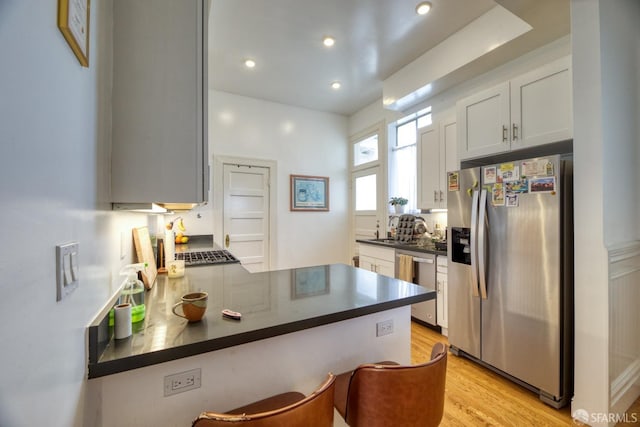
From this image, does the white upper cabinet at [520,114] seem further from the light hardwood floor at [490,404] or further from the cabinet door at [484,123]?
the light hardwood floor at [490,404]

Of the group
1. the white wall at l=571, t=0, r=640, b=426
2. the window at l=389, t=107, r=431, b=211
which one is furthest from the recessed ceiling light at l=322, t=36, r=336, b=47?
the white wall at l=571, t=0, r=640, b=426

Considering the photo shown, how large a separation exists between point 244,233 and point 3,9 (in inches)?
158

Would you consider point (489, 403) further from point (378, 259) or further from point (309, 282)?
point (378, 259)

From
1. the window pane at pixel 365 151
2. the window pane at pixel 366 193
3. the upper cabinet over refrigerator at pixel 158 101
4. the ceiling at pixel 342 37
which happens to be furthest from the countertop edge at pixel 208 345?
the window pane at pixel 365 151

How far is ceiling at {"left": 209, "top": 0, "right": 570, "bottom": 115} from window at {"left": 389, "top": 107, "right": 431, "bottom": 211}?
59 centimetres

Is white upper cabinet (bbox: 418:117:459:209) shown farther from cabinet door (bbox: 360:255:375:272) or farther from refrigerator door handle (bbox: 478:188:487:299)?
cabinet door (bbox: 360:255:375:272)

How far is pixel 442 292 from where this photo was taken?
2.79m

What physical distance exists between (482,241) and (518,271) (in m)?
0.30

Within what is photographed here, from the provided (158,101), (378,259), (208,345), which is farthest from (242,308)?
(378,259)

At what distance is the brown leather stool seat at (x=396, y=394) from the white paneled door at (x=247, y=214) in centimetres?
357

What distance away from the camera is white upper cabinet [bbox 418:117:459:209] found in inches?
117

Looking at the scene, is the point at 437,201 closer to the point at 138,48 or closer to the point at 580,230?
the point at 580,230

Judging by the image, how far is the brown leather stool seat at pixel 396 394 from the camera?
0.85 m

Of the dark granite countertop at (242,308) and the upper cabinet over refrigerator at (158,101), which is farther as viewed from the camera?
the upper cabinet over refrigerator at (158,101)
